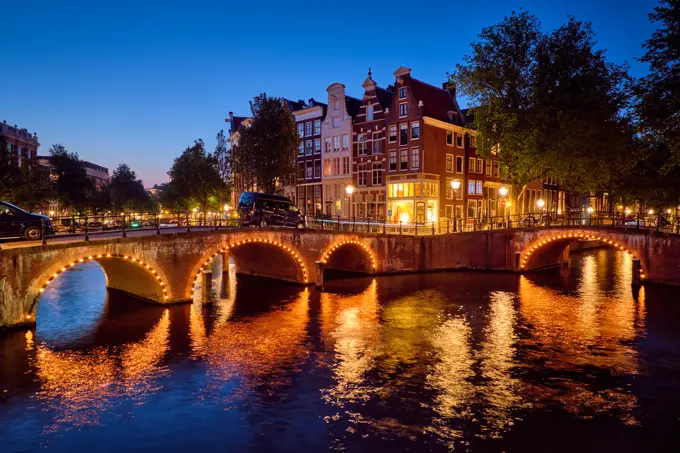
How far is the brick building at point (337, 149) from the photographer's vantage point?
58531 millimetres

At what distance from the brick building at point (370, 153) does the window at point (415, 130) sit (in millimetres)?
4067

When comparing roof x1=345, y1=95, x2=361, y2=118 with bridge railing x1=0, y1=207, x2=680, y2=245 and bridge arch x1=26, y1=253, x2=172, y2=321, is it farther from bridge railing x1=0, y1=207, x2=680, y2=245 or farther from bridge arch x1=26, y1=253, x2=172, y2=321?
bridge arch x1=26, y1=253, x2=172, y2=321

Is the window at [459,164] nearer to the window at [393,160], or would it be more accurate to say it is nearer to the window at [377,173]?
the window at [393,160]

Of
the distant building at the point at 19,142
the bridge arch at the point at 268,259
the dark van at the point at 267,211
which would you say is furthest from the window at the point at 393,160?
the distant building at the point at 19,142

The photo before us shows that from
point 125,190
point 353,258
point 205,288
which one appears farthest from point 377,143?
point 125,190

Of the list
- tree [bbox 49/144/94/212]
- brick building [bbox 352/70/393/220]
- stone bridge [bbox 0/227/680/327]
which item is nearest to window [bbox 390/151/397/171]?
brick building [bbox 352/70/393/220]

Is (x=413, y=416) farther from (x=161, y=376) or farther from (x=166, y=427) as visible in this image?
(x=161, y=376)

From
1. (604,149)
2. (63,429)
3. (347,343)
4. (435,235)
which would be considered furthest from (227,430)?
(604,149)

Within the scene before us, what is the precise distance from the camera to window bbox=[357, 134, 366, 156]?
57.1 metres

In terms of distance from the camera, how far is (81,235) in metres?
25.6

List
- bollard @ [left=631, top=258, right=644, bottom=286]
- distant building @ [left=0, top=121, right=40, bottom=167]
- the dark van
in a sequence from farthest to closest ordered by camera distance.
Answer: distant building @ [left=0, top=121, right=40, bottom=167], the dark van, bollard @ [left=631, top=258, right=644, bottom=286]

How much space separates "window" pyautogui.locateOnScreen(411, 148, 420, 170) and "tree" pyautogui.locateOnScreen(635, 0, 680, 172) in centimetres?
2344

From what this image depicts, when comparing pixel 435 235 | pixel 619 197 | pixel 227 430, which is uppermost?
pixel 619 197

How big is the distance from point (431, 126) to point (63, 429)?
46.6 m
